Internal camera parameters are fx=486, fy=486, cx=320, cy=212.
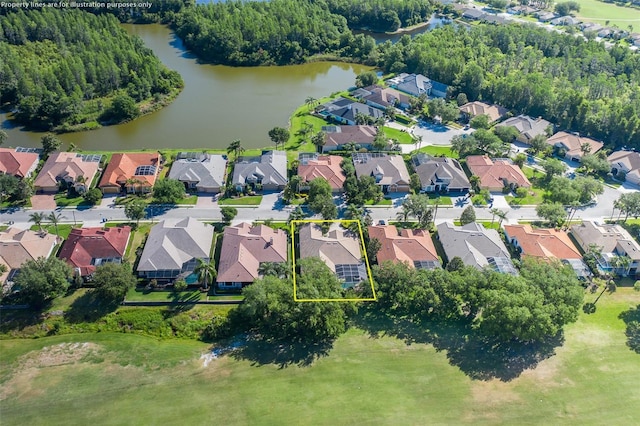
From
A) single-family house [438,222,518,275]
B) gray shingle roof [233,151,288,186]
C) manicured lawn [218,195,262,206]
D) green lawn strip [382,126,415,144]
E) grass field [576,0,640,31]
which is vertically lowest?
grass field [576,0,640,31]

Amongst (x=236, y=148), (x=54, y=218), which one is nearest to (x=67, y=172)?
(x=54, y=218)

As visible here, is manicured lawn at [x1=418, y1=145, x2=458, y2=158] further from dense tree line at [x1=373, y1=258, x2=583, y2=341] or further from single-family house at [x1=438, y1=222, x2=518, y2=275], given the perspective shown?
dense tree line at [x1=373, y1=258, x2=583, y2=341]

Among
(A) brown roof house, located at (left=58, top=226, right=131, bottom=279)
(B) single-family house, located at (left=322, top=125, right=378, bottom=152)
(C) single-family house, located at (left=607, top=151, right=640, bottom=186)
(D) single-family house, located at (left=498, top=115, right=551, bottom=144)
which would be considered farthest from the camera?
(D) single-family house, located at (left=498, top=115, right=551, bottom=144)

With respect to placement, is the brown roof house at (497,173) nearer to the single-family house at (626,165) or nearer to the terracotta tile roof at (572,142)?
the terracotta tile roof at (572,142)

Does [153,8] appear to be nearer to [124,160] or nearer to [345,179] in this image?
[124,160]

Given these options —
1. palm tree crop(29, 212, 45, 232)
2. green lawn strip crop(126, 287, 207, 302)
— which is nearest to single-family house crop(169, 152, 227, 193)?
palm tree crop(29, 212, 45, 232)

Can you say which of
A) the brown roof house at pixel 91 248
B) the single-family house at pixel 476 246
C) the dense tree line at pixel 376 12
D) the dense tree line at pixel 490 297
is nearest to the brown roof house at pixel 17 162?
the brown roof house at pixel 91 248
